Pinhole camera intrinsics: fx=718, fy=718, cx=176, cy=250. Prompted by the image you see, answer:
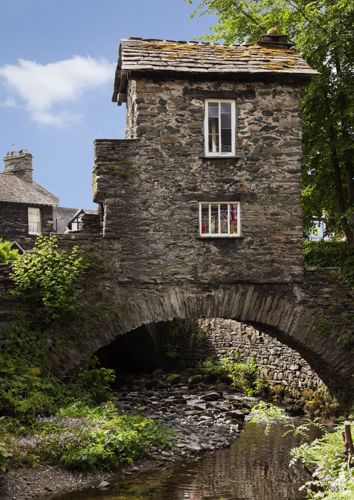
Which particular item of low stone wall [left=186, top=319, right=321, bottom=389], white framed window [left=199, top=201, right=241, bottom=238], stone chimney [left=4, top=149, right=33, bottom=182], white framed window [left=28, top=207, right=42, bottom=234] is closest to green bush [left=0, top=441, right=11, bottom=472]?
white framed window [left=199, top=201, right=241, bottom=238]

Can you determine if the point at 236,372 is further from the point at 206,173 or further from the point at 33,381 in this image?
the point at 33,381

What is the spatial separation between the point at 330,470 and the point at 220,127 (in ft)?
31.2

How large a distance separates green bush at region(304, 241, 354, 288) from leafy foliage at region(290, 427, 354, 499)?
7261mm

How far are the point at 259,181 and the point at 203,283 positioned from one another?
2871mm

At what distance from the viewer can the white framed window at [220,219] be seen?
57.0 ft

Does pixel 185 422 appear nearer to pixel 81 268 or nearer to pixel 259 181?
pixel 81 268

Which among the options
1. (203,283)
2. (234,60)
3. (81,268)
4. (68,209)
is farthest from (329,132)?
(68,209)

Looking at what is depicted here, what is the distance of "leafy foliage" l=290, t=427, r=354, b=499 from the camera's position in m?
9.46

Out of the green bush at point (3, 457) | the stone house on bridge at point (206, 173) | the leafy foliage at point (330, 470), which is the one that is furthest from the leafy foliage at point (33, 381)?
the leafy foliage at point (330, 470)

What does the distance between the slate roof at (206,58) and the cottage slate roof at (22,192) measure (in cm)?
1960

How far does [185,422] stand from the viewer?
1831 centimetres

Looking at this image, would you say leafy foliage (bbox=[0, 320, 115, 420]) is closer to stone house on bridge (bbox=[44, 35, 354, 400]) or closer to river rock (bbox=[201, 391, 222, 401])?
stone house on bridge (bbox=[44, 35, 354, 400])

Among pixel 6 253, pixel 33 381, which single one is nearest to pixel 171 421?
pixel 33 381

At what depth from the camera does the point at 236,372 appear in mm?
25188
